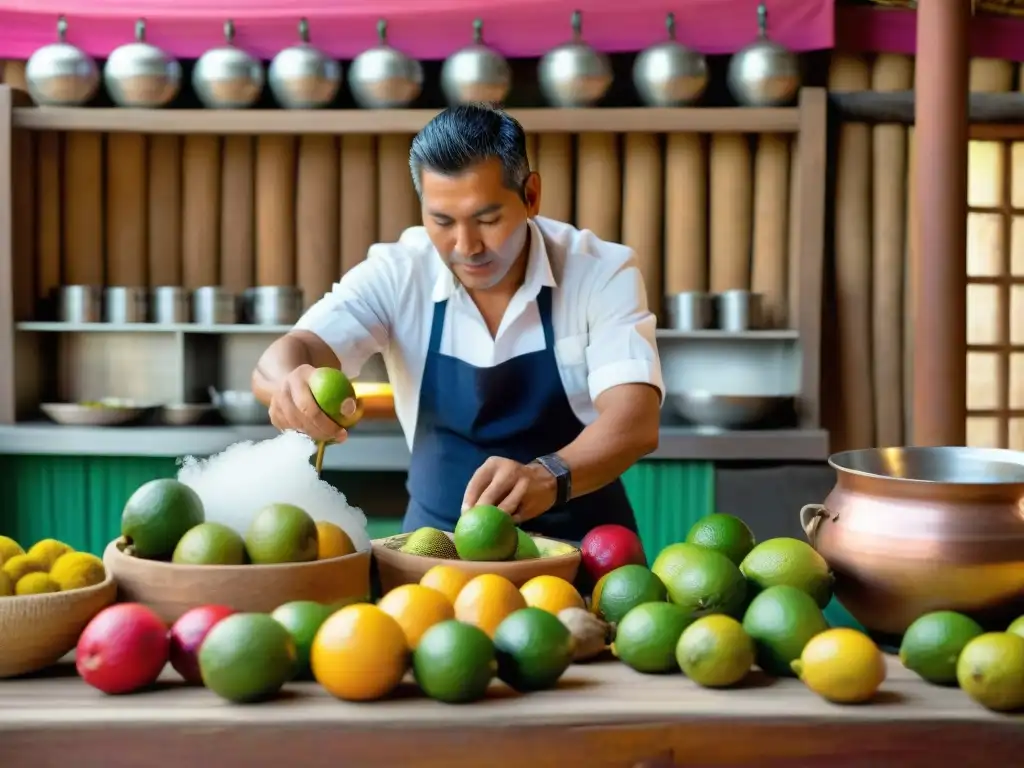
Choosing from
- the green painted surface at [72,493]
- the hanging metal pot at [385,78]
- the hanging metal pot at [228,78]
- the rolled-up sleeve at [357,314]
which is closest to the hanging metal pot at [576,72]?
the hanging metal pot at [385,78]

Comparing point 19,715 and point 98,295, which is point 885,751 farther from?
point 98,295

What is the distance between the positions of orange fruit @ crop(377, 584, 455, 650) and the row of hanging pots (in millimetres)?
3093

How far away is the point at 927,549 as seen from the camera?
1.44 meters

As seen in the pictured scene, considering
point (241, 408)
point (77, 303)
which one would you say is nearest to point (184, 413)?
point (241, 408)

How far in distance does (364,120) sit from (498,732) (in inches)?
134

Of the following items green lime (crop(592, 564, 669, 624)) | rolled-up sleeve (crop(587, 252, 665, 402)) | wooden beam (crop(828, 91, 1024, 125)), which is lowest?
green lime (crop(592, 564, 669, 624))

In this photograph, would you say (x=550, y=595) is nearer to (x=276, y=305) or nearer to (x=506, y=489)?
(x=506, y=489)

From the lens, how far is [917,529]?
57.1 inches

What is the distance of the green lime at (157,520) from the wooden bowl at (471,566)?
28cm

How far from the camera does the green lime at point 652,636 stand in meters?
1.36

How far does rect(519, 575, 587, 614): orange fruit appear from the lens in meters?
1.42

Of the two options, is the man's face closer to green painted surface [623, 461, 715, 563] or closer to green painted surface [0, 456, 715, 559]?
green painted surface [623, 461, 715, 563]

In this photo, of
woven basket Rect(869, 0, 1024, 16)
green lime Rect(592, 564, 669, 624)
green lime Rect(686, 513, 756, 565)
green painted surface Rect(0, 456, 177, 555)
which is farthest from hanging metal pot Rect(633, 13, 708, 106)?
green lime Rect(592, 564, 669, 624)

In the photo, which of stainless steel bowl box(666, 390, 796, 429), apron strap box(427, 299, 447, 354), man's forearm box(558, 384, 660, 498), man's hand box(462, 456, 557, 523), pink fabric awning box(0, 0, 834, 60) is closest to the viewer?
man's hand box(462, 456, 557, 523)
